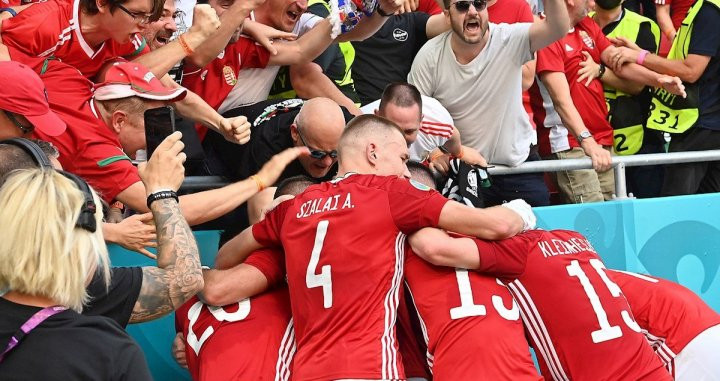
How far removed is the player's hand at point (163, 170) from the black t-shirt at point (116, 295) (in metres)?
0.39

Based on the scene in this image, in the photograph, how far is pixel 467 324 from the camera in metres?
4.47

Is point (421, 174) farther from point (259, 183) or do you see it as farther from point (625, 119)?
point (625, 119)

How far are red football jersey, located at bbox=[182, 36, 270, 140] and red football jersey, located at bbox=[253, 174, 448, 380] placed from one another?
65.1 inches

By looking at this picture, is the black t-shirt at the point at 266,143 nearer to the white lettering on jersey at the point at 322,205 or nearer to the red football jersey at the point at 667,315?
the white lettering on jersey at the point at 322,205

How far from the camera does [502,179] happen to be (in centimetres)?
673

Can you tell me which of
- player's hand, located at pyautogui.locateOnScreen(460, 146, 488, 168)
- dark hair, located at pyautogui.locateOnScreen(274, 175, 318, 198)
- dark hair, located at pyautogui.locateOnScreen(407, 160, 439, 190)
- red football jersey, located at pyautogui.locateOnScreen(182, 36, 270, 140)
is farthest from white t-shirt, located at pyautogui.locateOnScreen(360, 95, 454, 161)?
dark hair, located at pyautogui.locateOnScreen(274, 175, 318, 198)

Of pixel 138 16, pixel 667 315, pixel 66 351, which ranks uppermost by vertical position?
pixel 66 351

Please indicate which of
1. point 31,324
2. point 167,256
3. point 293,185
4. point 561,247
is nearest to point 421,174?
point 293,185

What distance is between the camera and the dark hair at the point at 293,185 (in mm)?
5141

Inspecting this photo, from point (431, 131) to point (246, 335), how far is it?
2.18 m

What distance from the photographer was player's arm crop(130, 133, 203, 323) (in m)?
3.60

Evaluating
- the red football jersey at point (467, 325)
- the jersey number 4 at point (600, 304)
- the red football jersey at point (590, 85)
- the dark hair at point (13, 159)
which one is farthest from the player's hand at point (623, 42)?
the dark hair at point (13, 159)

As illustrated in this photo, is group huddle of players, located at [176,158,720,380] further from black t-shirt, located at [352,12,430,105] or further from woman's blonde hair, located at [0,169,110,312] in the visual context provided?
black t-shirt, located at [352,12,430,105]

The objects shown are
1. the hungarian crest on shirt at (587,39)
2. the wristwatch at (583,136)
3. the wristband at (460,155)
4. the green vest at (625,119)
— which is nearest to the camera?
the wristband at (460,155)
